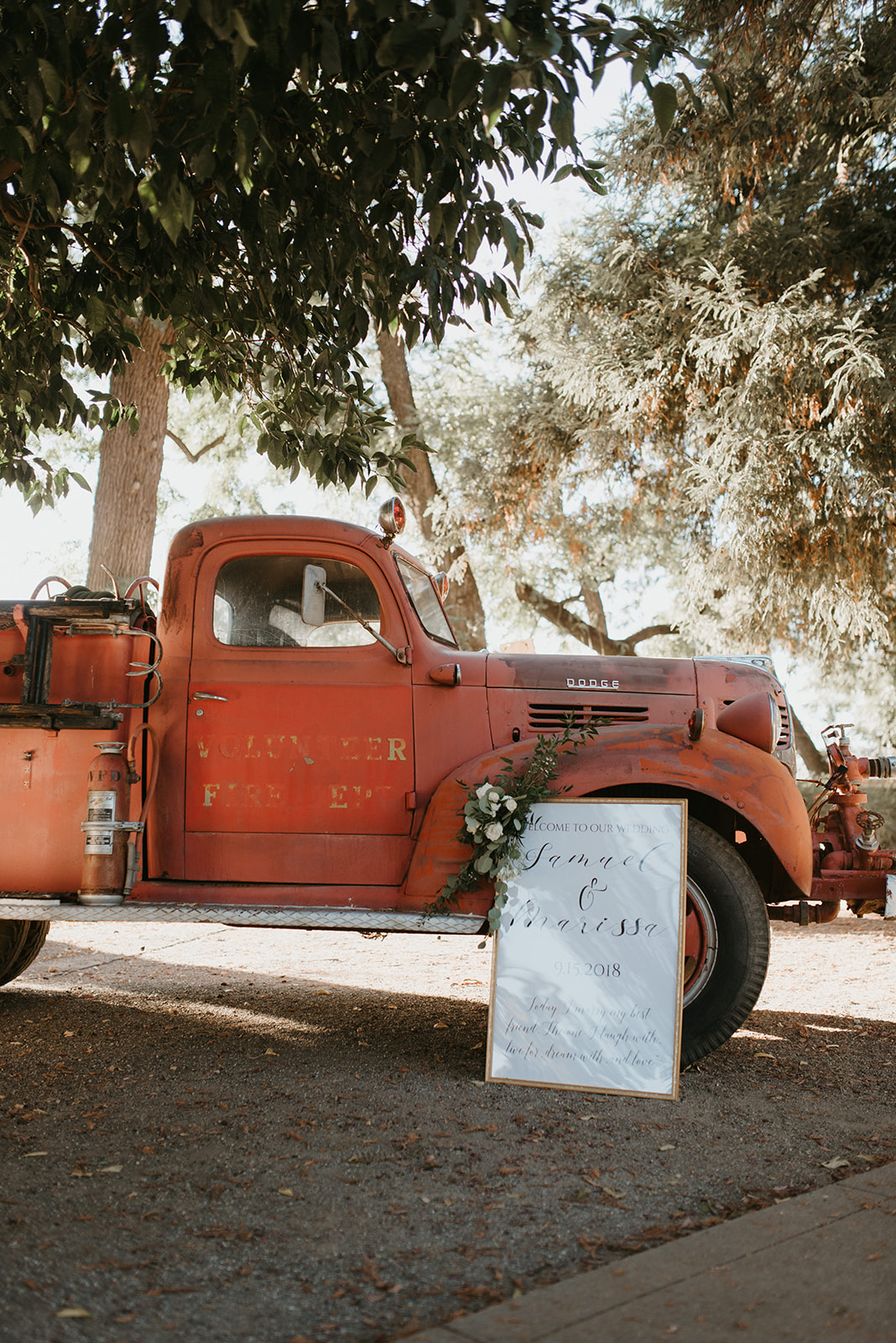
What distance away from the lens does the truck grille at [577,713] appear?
484 cm

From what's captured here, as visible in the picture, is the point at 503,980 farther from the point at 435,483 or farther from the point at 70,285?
the point at 435,483

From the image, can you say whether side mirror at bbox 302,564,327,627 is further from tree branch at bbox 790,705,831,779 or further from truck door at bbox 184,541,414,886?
tree branch at bbox 790,705,831,779

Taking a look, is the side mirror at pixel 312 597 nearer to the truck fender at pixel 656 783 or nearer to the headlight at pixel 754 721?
the truck fender at pixel 656 783

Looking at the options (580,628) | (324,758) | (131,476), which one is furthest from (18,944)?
(580,628)

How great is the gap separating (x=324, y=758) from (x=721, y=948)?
1892 millimetres

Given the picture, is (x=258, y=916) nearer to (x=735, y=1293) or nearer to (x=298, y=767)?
(x=298, y=767)

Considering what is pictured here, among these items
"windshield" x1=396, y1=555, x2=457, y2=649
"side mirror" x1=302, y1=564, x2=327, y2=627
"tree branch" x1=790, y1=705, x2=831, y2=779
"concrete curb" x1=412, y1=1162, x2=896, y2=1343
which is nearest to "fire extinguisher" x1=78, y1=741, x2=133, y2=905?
"side mirror" x1=302, y1=564, x2=327, y2=627

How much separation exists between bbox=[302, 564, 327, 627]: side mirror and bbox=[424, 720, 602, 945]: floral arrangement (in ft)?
3.31

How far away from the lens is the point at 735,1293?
2486 mm

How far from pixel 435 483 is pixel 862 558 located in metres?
5.69

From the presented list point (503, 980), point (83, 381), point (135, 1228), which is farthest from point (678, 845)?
point (83, 381)

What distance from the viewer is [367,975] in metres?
6.65

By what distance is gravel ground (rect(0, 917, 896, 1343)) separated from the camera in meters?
2.50

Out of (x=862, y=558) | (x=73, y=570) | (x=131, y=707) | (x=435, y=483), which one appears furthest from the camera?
(x=73, y=570)
